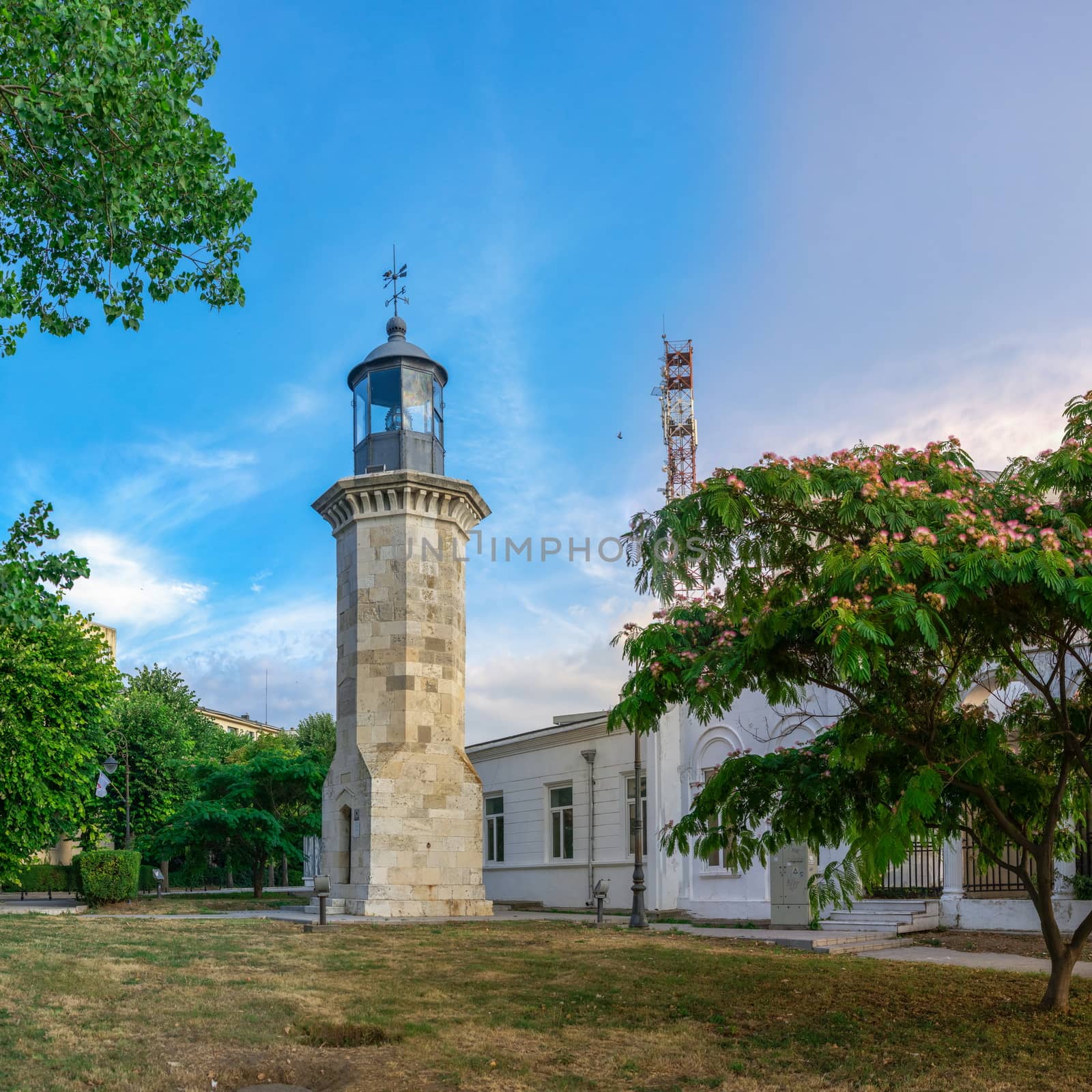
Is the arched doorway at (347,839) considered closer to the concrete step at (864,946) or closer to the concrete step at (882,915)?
the concrete step at (882,915)

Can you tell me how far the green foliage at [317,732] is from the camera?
2194 inches

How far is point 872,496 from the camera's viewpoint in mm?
8164

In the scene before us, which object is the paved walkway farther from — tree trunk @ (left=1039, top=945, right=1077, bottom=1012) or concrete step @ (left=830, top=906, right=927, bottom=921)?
tree trunk @ (left=1039, top=945, right=1077, bottom=1012)

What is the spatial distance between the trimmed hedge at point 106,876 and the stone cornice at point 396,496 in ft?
34.7

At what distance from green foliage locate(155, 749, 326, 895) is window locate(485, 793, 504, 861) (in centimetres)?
517

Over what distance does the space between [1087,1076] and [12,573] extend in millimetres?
9267

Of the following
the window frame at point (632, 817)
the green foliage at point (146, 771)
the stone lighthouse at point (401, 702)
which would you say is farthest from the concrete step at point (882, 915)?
the green foliage at point (146, 771)

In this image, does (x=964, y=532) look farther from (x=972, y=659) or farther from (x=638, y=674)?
(x=638, y=674)

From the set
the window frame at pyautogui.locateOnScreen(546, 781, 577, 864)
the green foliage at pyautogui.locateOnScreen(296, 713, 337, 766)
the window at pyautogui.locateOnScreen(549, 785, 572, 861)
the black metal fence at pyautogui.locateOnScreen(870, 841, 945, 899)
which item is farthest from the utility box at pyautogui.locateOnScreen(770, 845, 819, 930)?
the green foliage at pyautogui.locateOnScreen(296, 713, 337, 766)

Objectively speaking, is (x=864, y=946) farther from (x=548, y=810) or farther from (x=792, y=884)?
(x=548, y=810)

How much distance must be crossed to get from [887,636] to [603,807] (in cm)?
2110

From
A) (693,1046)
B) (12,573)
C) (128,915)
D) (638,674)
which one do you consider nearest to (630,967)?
(693,1046)

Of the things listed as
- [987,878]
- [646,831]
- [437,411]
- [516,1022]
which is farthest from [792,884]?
[437,411]

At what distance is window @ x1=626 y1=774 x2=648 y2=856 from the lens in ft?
82.2
